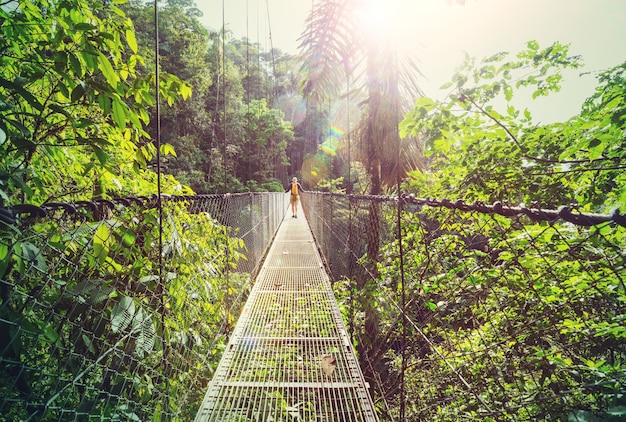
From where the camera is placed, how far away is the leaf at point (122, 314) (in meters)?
0.80

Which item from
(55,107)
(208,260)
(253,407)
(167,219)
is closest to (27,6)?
(55,107)

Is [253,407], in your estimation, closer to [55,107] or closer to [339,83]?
[55,107]

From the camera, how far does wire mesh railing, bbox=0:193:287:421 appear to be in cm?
65

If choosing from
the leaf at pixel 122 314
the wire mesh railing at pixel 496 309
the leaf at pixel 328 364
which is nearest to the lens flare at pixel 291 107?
the wire mesh railing at pixel 496 309

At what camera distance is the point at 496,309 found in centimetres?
136

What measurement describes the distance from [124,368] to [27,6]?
1165mm

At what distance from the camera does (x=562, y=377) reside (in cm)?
121

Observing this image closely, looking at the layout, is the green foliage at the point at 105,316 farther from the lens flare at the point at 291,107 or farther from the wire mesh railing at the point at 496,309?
the lens flare at the point at 291,107

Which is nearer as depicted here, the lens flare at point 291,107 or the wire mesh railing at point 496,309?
the wire mesh railing at point 496,309

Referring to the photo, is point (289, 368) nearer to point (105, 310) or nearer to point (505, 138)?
point (105, 310)

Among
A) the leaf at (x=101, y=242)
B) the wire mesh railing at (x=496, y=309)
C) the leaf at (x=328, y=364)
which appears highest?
the leaf at (x=101, y=242)

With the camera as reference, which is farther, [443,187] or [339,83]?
[339,83]

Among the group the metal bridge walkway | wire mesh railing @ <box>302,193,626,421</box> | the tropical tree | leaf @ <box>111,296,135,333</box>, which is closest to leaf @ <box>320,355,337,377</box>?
the metal bridge walkway

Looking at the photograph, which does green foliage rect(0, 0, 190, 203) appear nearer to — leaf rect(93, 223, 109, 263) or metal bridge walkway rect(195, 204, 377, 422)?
leaf rect(93, 223, 109, 263)
